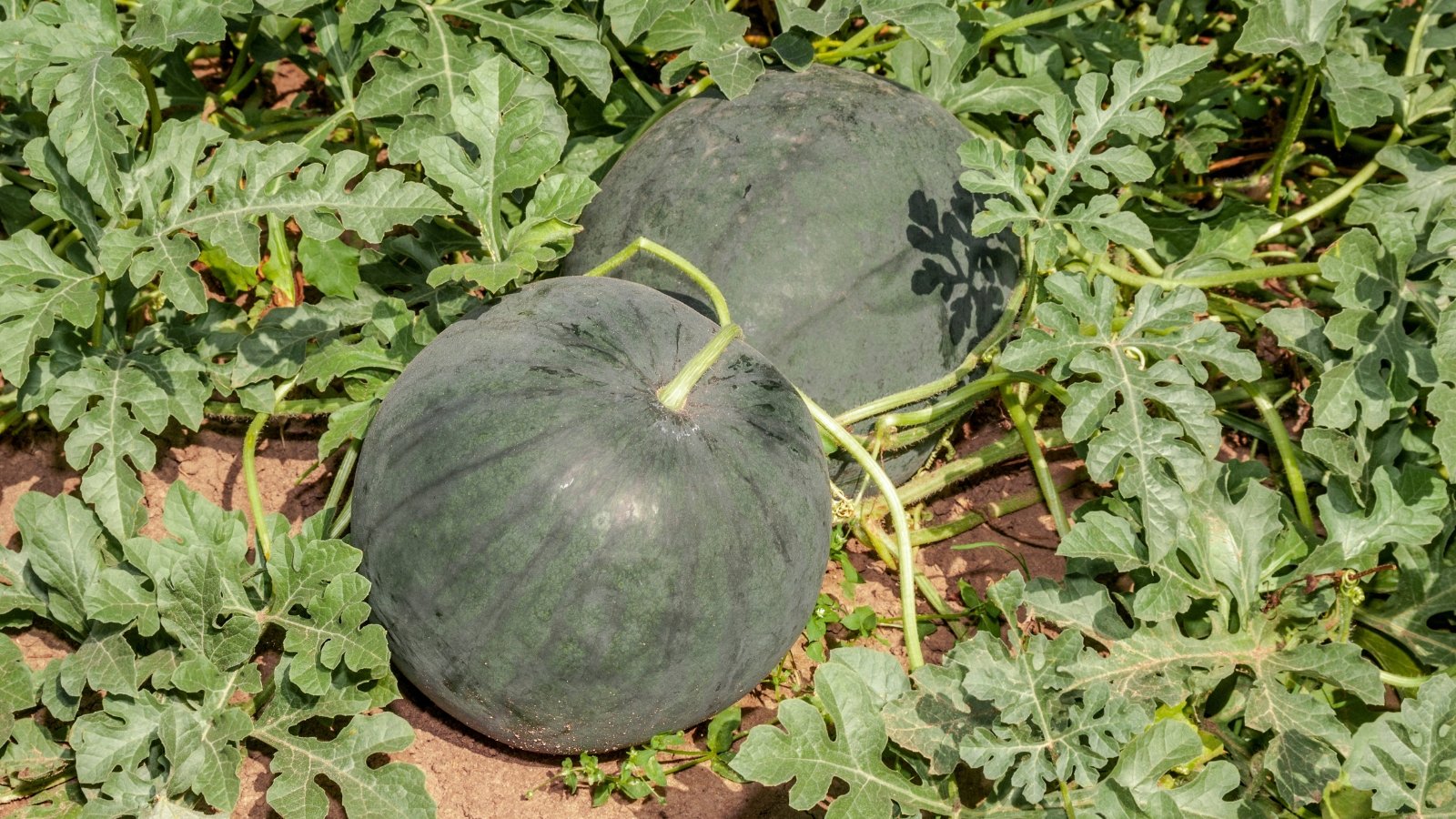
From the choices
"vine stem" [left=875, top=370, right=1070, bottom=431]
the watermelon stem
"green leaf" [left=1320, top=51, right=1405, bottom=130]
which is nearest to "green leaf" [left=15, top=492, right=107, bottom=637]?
the watermelon stem

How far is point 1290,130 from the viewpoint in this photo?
3432mm

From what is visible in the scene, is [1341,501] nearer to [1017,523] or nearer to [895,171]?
[1017,523]

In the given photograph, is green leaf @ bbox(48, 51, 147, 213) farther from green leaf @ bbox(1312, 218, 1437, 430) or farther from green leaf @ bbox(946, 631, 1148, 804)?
green leaf @ bbox(1312, 218, 1437, 430)

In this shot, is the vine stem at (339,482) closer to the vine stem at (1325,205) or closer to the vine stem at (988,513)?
the vine stem at (988,513)

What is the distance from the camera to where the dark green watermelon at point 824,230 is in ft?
9.04

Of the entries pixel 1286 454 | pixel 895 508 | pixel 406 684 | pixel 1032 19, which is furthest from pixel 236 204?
pixel 1286 454

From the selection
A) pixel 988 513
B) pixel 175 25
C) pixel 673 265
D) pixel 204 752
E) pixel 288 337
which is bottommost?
pixel 988 513

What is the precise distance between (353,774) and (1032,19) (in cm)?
249

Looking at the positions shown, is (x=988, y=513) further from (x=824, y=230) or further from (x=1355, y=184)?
(x=1355, y=184)

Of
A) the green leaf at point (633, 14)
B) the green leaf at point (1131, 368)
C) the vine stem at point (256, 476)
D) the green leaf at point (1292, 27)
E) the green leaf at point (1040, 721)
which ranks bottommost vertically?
the green leaf at point (1040, 721)

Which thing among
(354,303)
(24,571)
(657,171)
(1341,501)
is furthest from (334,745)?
(1341,501)

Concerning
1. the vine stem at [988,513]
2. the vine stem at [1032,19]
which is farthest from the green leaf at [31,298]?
the vine stem at [1032,19]

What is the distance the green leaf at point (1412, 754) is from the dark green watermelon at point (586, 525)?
3.48 ft

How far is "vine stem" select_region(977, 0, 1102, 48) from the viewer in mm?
3393
